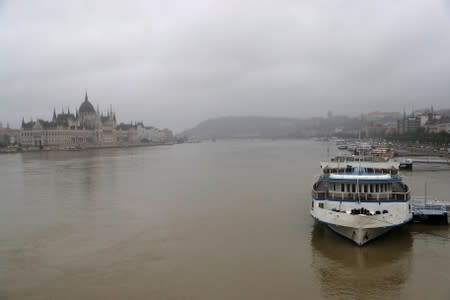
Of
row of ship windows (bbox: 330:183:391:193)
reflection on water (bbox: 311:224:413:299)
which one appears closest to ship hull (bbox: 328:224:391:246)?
reflection on water (bbox: 311:224:413:299)

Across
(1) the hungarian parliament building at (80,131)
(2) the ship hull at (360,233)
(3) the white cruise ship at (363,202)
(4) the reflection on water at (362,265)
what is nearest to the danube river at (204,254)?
(4) the reflection on water at (362,265)

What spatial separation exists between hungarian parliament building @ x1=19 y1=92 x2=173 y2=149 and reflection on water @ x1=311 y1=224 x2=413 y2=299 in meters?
93.2

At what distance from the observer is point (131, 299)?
9102mm

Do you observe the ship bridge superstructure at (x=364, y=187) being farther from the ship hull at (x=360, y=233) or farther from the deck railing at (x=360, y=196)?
the ship hull at (x=360, y=233)

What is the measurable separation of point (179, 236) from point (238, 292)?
16.0 ft

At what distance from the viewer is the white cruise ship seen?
39.1 feet

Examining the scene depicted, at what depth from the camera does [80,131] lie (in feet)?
363

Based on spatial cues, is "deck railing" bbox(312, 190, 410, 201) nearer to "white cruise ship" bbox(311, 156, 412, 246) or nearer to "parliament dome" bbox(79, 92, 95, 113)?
"white cruise ship" bbox(311, 156, 412, 246)

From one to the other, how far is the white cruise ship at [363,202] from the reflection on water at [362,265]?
43cm

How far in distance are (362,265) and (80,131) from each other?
357 feet

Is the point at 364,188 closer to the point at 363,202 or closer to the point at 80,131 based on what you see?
the point at 363,202

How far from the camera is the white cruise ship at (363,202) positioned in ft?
39.1

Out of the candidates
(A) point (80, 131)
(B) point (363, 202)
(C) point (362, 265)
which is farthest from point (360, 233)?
(A) point (80, 131)

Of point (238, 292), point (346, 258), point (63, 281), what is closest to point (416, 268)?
point (346, 258)
